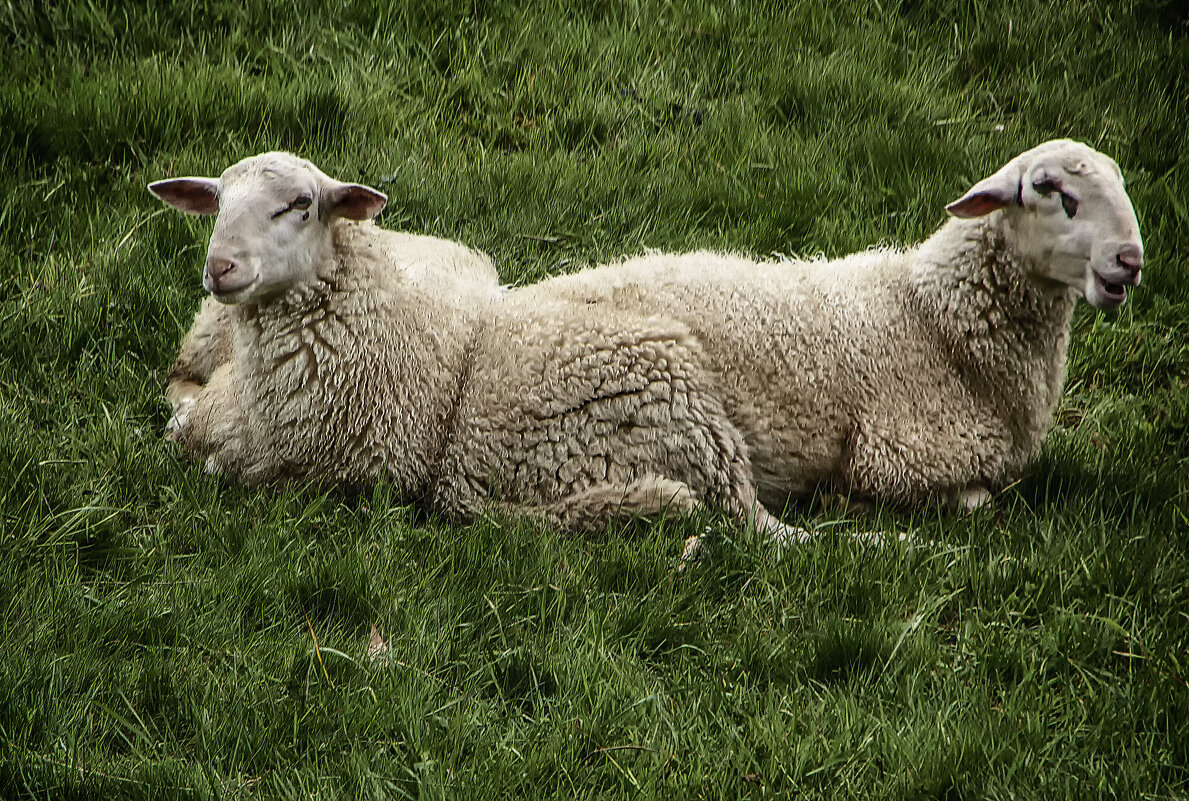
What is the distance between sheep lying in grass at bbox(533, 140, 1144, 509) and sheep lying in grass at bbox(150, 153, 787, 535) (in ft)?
0.54

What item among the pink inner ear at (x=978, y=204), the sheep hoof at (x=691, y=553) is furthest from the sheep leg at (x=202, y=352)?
the pink inner ear at (x=978, y=204)

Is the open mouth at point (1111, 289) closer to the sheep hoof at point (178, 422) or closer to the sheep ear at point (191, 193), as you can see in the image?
the sheep ear at point (191, 193)

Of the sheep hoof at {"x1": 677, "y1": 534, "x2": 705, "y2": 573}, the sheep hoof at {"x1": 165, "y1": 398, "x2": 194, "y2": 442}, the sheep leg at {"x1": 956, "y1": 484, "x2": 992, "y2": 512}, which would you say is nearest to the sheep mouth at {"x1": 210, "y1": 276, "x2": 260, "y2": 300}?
the sheep hoof at {"x1": 165, "y1": 398, "x2": 194, "y2": 442}

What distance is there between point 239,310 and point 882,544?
230cm

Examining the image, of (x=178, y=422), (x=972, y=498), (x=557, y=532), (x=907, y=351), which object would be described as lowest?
(x=178, y=422)

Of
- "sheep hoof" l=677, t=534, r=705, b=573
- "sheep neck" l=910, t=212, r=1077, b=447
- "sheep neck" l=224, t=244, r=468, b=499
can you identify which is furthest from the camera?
"sheep neck" l=910, t=212, r=1077, b=447

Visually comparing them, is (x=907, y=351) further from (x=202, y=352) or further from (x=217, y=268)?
(x=202, y=352)

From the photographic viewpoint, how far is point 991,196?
13.6 ft

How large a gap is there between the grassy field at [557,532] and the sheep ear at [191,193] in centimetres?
77

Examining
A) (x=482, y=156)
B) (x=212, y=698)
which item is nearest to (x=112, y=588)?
(x=212, y=698)

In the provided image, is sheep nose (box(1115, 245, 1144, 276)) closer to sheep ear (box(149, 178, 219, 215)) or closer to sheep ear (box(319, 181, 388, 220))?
sheep ear (box(319, 181, 388, 220))

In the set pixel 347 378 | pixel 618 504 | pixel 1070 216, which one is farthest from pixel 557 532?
pixel 1070 216

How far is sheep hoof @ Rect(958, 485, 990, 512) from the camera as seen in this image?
4.18 meters

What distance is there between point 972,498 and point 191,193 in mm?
2912
